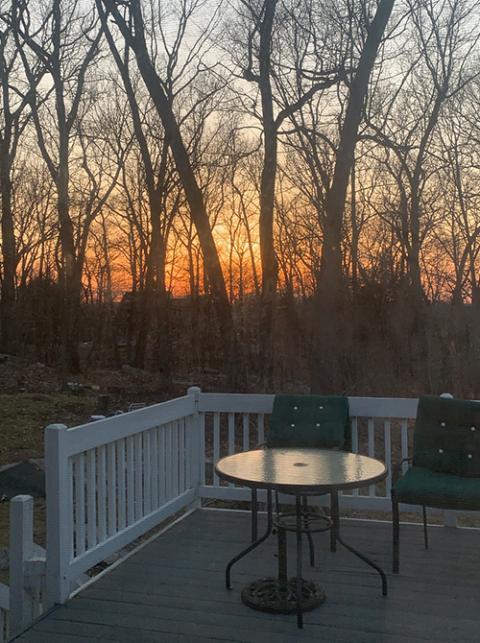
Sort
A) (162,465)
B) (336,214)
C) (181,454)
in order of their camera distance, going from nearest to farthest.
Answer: (162,465) → (181,454) → (336,214)

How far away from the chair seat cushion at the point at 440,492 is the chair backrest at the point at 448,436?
6.3 inches

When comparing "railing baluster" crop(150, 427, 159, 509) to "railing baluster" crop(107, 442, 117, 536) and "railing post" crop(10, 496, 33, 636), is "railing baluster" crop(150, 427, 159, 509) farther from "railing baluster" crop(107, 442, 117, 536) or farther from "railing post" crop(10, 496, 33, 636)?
"railing post" crop(10, 496, 33, 636)

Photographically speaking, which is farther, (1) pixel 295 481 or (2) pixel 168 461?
(2) pixel 168 461

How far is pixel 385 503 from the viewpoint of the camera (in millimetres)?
4012

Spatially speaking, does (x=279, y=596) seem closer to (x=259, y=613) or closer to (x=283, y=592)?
(x=283, y=592)

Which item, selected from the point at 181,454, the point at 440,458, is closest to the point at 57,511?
the point at 181,454

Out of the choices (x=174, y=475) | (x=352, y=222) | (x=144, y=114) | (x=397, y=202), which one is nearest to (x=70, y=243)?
(x=144, y=114)

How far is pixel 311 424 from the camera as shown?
4035mm

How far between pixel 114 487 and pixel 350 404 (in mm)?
1624

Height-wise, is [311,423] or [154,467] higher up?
[311,423]

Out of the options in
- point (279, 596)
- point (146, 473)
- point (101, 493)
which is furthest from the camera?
point (146, 473)

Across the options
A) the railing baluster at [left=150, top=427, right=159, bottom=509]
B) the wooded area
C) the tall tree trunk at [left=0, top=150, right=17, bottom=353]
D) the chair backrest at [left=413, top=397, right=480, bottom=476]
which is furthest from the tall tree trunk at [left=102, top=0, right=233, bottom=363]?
the tall tree trunk at [left=0, top=150, right=17, bottom=353]

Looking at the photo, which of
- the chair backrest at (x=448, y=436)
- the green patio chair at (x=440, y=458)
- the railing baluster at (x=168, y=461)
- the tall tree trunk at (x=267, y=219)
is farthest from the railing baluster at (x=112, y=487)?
the tall tree trunk at (x=267, y=219)

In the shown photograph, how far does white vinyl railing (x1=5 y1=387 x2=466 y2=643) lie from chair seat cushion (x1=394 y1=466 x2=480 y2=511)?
0.40 metres
